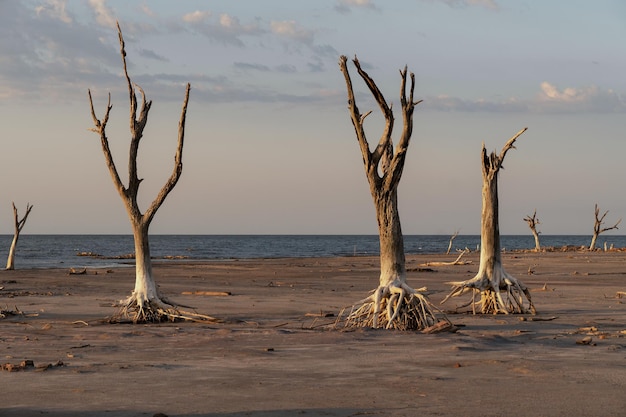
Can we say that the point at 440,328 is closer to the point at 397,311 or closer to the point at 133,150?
the point at 397,311

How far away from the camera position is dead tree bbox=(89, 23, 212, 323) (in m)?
17.0

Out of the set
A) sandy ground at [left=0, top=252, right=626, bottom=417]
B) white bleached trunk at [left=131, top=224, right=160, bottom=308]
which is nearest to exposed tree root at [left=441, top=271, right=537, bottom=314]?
sandy ground at [left=0, top=252, right=626, bottom=417]

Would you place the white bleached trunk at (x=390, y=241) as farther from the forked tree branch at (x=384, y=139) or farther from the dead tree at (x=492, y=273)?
the dead tree at (x=492, y=273)

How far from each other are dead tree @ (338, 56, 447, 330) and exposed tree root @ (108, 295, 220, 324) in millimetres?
2957

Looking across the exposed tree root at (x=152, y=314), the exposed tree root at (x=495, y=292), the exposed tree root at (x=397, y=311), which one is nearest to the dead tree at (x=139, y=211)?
the exposed tree root at (x=152, y=314)

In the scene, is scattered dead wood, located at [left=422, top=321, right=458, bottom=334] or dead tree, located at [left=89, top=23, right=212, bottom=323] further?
dead tree, located at [left=89, top=23, right=212, bottom=323]

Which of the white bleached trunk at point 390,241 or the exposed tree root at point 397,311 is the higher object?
the white bleached trunk at point 390,241

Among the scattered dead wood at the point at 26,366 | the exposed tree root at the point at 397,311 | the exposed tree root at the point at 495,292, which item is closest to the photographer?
the scattered dead wood at the point at 26,366

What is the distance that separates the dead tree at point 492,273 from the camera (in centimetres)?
1898

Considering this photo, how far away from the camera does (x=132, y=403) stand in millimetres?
8734

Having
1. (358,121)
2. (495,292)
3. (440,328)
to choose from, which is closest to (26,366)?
(440,328)

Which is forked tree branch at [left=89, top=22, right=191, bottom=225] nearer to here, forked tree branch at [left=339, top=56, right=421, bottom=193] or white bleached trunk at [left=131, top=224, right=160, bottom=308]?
white bleached trunk at [left=131, top=224, right=160, bottom=308]

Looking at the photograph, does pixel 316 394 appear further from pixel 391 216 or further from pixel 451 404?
pixel 391 216

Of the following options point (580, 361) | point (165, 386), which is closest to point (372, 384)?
point (165, 386)
